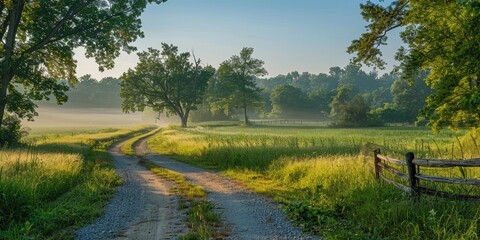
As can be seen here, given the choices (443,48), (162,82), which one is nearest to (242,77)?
(162,82)

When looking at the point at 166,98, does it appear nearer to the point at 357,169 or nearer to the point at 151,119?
the point at 357,169

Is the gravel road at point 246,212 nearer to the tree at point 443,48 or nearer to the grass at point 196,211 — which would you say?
the grass at point 196,211

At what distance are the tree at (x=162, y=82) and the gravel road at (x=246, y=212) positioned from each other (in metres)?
56.0

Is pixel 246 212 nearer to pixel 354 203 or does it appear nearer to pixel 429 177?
pixel 354 203

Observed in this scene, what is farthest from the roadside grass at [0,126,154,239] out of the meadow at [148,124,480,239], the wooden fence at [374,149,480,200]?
the wooden fence at [374,149,480,200]

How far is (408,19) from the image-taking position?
584 inches

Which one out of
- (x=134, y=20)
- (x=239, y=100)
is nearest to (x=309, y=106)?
(x=239, y=100)

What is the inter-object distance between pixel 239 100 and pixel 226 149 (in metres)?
59.2

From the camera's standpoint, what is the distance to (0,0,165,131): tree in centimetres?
2308

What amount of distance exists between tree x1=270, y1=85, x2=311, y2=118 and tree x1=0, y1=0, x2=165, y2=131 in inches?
3838

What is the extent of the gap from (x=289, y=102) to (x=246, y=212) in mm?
115189

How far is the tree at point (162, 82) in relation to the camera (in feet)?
220

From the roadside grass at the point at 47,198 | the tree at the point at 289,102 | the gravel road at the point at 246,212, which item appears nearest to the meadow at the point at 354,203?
the gravel road at the point at 246,212

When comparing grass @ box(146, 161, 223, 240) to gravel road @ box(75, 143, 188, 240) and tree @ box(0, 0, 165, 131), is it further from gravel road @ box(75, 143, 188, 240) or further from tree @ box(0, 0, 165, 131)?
tree @ box(0, 0, 165, 131)
